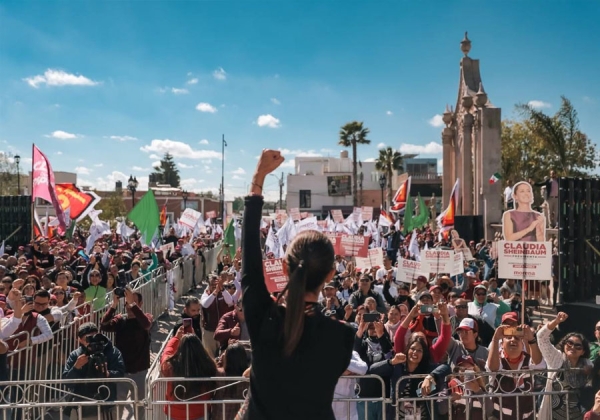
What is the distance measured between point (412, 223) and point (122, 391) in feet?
59.8

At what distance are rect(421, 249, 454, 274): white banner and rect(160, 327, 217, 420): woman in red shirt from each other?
23.1ft

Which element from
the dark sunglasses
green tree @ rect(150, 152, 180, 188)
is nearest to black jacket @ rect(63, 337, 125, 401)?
the dark sunglasses

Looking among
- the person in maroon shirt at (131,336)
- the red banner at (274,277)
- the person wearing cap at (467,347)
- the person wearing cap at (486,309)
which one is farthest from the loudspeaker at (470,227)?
the person in maroon shirt at (131,336)

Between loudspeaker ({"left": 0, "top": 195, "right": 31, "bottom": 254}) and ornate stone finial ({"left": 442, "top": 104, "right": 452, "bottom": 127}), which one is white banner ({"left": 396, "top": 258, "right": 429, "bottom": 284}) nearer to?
loudspeaker ({"left": 0, "top": 195, "right": 31, "bottom": 254})

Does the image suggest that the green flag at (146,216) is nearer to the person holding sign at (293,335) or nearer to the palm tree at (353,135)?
the person holding sign at (293,335)

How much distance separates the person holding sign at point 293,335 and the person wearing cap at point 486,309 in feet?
24.4

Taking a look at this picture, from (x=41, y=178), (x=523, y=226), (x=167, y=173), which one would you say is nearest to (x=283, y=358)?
(x=523, y=226)

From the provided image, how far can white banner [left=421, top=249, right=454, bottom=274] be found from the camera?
11.1 metres

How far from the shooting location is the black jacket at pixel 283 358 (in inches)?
70.3

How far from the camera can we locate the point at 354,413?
18.4 feet

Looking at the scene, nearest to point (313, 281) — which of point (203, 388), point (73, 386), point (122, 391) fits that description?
point (203, 388)

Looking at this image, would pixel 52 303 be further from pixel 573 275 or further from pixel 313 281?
pixel 573 275

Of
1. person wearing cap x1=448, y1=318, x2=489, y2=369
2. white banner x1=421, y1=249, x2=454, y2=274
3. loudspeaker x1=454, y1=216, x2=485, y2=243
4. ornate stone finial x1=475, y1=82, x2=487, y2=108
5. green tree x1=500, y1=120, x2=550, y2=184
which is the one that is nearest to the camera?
person wearing cap x1=448, y1=318, x2=489, y2=369

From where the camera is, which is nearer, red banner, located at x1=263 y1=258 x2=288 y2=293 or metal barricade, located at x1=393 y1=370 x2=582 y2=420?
metal barricade, located at x1=393 y1=370 x2=582 y2=420
